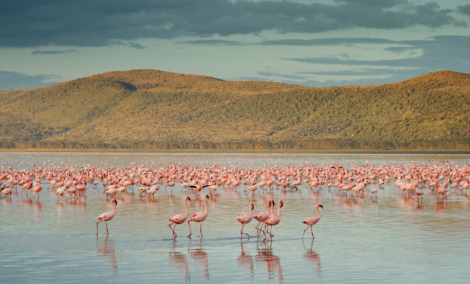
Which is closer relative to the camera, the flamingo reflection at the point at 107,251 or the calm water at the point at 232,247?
the calm water at the point at 232,247

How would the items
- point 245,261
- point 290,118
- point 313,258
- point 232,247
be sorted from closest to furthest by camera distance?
point 245,261 < point 313,258 < point 232,247 < point 290,118

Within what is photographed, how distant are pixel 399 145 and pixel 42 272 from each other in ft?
420

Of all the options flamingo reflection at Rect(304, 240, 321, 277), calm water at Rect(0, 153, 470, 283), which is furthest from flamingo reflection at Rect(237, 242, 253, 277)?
flamingo reflection at Rect(304, 240, 321, 277)

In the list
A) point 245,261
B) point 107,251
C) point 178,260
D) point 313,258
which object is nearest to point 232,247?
point 245,261

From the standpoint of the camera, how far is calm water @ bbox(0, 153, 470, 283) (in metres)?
12.6

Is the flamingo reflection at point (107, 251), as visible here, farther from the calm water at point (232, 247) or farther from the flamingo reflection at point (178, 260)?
the flamingo reflection at point (178, 260)

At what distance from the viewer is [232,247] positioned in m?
16.1

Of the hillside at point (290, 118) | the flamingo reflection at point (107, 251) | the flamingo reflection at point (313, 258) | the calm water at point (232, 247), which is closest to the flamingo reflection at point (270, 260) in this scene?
the calm water at point (232, 247)

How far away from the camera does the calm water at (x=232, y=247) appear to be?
1262cm

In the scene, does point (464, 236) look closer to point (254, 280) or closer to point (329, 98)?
point (254, 280)

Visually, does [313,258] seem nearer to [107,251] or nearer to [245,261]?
[245,261]

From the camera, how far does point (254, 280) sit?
1222 centimetres

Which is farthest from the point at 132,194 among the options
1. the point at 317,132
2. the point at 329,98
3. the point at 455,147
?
the point at 329,98

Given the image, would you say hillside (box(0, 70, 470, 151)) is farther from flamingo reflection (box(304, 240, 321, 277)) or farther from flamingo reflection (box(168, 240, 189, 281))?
flamingo reflection (box(168, 240, 189, 281))
